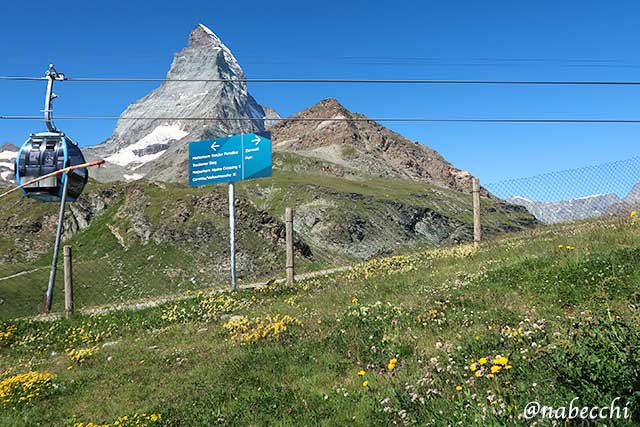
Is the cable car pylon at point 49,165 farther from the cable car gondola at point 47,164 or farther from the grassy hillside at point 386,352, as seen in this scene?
the grassy hillside at point 386,352

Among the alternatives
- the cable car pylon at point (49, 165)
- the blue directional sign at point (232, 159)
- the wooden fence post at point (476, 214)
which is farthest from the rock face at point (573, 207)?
the cable car pylon at point (49, 165)

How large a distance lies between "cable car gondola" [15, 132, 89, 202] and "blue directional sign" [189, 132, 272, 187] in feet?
20.2

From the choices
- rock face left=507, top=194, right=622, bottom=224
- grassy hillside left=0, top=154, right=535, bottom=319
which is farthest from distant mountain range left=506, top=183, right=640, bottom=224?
grassy hillside left=0, top=154, right=535, bottom=319

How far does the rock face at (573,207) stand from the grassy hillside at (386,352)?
605 centimetres

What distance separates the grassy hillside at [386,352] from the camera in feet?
18.5

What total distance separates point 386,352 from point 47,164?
15887 millimetres

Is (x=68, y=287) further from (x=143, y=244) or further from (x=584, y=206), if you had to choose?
(x=143, y=244)

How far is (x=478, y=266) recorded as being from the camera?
50.0 ft

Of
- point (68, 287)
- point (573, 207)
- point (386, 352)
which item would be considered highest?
point (573, 207)

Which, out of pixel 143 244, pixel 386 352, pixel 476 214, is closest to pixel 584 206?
pixel 476 214

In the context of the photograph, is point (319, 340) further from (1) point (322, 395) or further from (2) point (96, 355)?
A: (2) point (96, 355)

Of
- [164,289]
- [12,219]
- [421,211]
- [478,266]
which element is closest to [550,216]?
[478,266]

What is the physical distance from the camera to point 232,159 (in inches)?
926

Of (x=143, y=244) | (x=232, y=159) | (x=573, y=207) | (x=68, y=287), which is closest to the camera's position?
(x=68, y=287)
